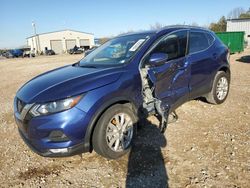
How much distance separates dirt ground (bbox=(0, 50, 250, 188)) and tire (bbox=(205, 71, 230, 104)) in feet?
2.49

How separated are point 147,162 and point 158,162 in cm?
15

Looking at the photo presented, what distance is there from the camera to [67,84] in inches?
121

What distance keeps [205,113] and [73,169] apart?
3.02m

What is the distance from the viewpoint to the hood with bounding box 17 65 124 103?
2.90 meters

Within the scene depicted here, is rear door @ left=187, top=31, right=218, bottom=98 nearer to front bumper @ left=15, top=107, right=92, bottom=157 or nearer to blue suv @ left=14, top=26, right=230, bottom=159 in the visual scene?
blue suv @ left=14, top=26, right=230, bottom=159

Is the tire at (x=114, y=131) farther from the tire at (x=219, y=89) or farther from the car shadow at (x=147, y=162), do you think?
the tire at (x=219, y=89)

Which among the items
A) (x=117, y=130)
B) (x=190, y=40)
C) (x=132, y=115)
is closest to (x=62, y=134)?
(x=117, y=130)

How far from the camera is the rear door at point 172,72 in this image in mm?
3742

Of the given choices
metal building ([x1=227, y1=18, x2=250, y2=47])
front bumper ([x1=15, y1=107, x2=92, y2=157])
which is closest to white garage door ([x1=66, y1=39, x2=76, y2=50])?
metal building ([x1=227, y1=18, x2=250, y2=47])

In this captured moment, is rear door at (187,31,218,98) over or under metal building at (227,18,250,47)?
under

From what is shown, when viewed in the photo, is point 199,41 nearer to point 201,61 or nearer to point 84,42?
point 201,61

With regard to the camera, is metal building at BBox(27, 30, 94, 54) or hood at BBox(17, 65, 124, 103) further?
metal building at BBox(27, 30, 94, 54)

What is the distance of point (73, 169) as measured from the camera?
3195 mm

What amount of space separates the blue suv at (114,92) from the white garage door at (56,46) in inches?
2306
